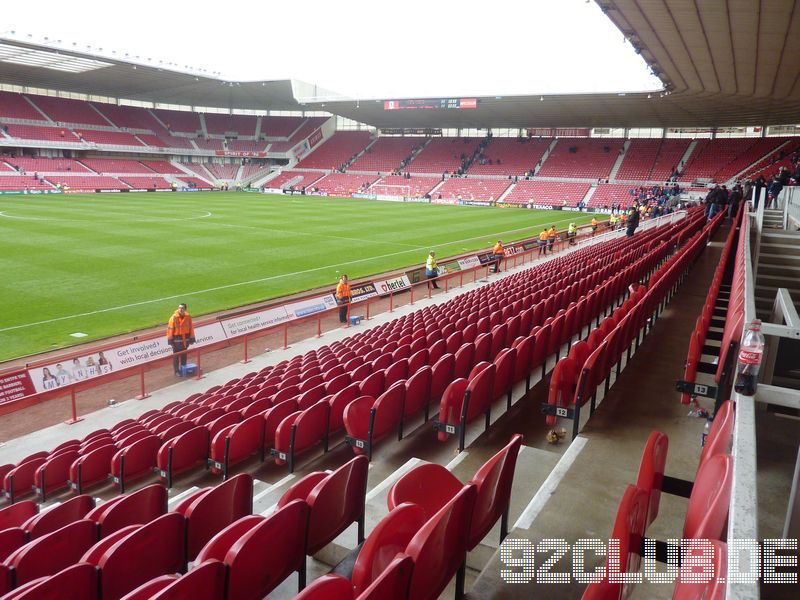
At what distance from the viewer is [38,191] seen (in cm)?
5403

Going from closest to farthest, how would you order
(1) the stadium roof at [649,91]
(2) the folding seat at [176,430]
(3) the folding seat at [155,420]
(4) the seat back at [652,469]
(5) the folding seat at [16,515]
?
(4) the seat back at [652,469] < (5) the folding seat at [16,515] < (2) the folding seat at [176,430] < (3) the folding seat at [155,420] < (1) the stadium roof at [649,91]

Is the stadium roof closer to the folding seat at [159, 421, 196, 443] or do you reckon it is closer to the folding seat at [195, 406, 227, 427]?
the folding seat at [195, 406, 227, 427]

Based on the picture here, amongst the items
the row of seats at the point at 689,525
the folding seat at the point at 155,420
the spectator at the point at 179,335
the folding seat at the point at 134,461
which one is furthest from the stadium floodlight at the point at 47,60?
the row of seats at the point at 689,525

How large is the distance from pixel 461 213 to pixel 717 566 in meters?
45.9

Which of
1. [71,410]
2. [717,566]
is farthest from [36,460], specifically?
[717,566]

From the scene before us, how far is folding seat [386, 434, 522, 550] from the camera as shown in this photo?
3.06m

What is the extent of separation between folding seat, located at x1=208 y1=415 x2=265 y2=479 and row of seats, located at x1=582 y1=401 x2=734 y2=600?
404 cm

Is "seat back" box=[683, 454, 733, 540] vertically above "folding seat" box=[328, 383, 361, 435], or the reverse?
"seat back" box=[683, 454, 733, 540]

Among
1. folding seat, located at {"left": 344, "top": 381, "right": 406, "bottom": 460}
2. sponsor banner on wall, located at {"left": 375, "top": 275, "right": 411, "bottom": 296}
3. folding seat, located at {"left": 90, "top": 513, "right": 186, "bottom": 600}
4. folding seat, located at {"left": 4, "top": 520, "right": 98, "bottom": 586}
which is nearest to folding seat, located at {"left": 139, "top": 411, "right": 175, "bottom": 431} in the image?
folding seat, located at {"left": 344, "top": 381, "right": 406, "bottom": 460}

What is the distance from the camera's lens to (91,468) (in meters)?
6.34

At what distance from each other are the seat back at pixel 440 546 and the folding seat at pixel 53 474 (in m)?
5.47

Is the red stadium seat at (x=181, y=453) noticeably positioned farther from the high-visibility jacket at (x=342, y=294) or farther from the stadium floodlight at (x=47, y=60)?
the stadium floodlight at (x=47, y=60)

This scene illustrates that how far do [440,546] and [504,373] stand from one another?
3.50m

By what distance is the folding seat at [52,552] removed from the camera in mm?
3191
